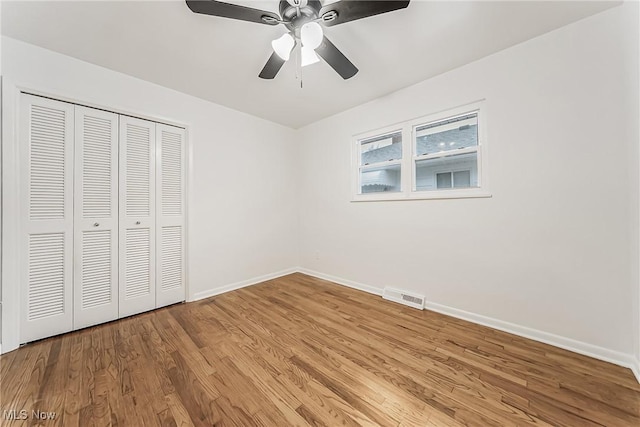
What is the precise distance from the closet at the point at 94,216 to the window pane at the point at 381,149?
2397 millimetres

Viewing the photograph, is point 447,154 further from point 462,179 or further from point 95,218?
point 95,218

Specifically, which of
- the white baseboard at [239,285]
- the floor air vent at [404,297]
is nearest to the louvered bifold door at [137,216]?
the white baseboard at [239,285]

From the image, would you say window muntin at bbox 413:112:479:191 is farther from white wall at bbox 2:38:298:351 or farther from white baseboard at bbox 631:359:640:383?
white wall at bbox 2:38:298:351

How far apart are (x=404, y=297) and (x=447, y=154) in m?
1.70

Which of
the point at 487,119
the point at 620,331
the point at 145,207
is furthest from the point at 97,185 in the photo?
the point at 620,331

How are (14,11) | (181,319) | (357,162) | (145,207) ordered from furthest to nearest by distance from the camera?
(357,162)
(145,207)
(181,319)
(14,11)

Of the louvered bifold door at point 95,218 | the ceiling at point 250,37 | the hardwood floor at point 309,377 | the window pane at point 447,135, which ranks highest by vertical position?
the ceiling at point 250,37

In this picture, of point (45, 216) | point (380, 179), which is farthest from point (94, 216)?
point (380, 179)

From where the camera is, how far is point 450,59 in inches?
85.4

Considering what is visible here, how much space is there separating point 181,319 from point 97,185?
1.59 meters

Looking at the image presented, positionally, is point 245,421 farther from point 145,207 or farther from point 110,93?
point 110,93

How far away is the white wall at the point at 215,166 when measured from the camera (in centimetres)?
194

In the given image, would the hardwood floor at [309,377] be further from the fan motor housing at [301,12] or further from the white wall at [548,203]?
the fan motor housing at [301,12]

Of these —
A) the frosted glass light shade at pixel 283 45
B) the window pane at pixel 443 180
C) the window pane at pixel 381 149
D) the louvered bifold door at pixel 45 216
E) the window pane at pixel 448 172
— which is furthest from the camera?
the window pane at pixel 381 149
